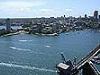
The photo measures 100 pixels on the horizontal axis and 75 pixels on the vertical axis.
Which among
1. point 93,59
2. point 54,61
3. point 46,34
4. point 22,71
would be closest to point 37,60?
point 54,61

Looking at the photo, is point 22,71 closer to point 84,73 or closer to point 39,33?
point 84,73

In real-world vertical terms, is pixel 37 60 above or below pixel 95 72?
below

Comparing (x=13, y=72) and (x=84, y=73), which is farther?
(x=13, y=72)

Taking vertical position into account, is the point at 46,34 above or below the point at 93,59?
below

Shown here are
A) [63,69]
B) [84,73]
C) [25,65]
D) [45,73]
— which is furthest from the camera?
[25,65]

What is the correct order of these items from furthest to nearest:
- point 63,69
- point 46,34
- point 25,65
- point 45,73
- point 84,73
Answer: point 46,34, point 25,65, point 45,73, point 84,73, point 63,69

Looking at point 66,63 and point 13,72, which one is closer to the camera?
point 66,63

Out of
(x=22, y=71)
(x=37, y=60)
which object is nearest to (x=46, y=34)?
(x=37, y=60)

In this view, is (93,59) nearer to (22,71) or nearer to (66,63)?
(66,63)

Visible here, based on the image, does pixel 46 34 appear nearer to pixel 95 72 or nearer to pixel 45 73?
pixel 45 73

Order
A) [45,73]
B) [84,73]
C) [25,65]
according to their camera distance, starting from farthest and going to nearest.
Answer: [25,65], [45,73], [84,73]
